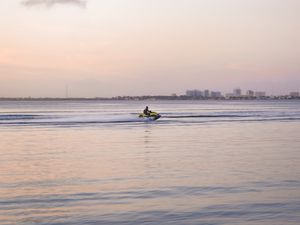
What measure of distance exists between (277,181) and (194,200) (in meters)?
3.57

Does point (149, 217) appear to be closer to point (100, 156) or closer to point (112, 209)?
point (112, 209)

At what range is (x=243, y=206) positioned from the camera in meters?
11.4

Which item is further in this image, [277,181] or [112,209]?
[277,181]

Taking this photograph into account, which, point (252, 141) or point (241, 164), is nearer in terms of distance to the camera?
point (241, 164)

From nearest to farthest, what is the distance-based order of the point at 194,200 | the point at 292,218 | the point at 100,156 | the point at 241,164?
the point at 292,218 < the point at 194,200 < the point at 241,164 < the point at 100,156

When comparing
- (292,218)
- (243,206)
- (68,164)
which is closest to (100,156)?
(68,164)

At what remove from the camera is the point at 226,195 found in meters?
12.6

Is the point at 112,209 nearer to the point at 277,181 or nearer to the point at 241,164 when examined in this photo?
the point at 277,181

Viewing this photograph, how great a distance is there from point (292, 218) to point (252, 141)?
1769 cm

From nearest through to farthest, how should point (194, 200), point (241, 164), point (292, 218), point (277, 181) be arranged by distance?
point (292, 218), point (194, 200), point (277, 181), point (241, 164)

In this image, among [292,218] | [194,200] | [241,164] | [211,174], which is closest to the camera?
[292,218]

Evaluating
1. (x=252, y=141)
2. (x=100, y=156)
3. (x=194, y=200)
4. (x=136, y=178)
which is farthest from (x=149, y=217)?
(x=252, y=141)

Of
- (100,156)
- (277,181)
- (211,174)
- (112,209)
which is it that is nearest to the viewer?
(112,209)

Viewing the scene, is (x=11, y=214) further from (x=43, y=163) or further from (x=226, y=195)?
(x=43, y=163)
